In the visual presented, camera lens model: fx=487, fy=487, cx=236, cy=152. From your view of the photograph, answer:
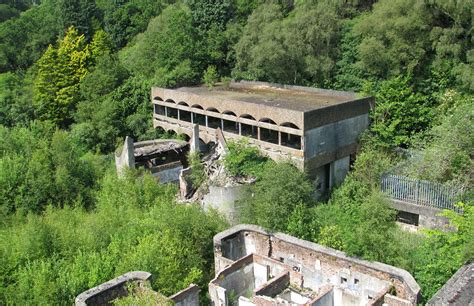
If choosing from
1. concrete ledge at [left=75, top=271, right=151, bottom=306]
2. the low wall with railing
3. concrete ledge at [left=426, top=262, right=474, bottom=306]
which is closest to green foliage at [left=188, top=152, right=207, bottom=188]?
the low wall with railing

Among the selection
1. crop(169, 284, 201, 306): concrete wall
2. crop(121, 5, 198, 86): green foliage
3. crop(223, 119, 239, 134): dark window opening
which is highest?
crop(121, 5, 198, 86): green foliage

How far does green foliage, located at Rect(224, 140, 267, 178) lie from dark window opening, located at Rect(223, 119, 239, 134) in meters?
3.30

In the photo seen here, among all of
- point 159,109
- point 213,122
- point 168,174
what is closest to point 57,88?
point 159,109

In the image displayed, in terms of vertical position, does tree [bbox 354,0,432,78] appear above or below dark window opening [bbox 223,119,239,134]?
above

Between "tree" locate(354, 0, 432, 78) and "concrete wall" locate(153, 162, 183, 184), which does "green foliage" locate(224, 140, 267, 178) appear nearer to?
"concrete wall" locate(153, 162, 183, 184)

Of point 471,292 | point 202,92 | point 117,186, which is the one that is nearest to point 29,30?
point 202,92

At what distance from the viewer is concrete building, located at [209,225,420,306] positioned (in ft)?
47.2

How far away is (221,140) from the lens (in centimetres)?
2539

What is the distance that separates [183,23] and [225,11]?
13.4 feet

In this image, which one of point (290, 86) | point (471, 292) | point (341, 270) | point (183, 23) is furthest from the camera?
point (183, 23)

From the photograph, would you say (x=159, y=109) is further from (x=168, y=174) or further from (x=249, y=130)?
(x=249, y=130)

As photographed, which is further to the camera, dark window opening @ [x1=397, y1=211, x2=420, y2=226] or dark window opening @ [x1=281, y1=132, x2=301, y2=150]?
dark window opening @ [x1=281, y1=132, x2=301, y2=150]

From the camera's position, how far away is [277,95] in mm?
27281

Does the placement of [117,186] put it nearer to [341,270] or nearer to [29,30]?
[341,270]
